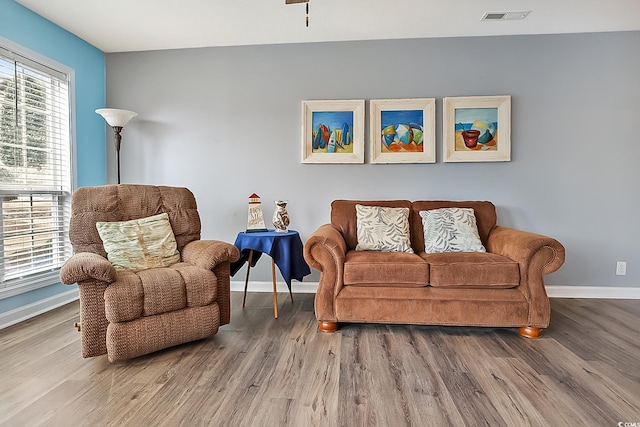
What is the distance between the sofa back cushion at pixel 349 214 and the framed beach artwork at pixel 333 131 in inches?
18.8

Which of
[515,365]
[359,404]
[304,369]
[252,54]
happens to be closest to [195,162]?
[252,54]

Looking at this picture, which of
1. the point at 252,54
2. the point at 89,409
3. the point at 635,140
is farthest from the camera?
the point at 252,54

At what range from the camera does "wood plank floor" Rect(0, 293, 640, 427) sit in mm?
1619

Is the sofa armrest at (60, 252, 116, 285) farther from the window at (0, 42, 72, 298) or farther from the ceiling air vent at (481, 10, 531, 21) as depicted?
the ceiling air vent at (481, 10, 531, 21)

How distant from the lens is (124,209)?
8.77 ft

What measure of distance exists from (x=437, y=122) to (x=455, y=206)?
0.87 meters

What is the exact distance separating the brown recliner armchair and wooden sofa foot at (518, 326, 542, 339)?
208 centimetres

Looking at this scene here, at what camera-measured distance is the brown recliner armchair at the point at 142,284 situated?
206 cm

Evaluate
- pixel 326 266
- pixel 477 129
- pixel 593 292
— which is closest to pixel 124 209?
pixel 326 266

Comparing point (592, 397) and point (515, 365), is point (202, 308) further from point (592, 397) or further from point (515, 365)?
point (592, 397)

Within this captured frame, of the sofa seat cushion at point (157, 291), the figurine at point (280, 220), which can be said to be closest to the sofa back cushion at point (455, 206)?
the figurine at point (280, 220)

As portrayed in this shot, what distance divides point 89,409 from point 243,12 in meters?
2.92

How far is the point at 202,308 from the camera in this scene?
7.73ft

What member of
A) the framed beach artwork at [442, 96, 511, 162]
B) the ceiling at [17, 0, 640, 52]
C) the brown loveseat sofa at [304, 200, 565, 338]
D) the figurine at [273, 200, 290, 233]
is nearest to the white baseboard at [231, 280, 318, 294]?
the figurine at [273, 200, 290, 233]
